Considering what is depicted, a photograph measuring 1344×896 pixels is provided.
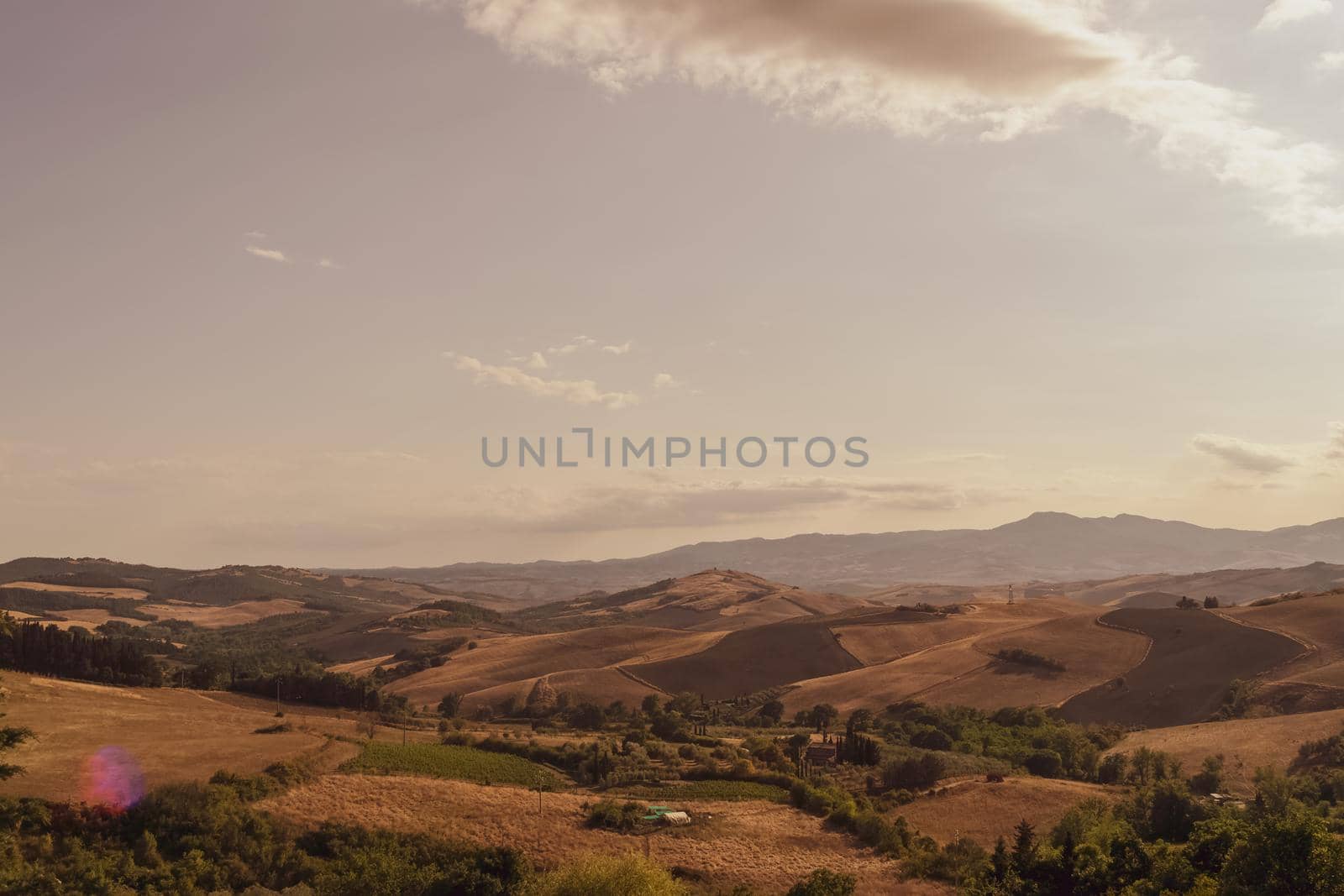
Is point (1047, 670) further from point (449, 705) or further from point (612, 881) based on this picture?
point (612, 881)

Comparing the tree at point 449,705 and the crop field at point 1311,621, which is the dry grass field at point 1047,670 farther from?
the tree at point 449,705

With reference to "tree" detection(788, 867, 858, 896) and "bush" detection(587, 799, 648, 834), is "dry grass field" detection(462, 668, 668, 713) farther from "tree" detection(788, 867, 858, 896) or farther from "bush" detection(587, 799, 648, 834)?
"tree" detection(788, 867, 858, 896)

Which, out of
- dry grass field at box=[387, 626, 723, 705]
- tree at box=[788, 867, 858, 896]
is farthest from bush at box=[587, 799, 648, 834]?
dry grass field at box=[387, 626, 723, 705]

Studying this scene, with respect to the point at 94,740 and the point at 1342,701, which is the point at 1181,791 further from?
the point at 94,740

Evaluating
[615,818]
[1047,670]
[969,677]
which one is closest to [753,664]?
[969,677]

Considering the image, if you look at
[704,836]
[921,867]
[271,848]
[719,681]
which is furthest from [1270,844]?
[719,681]

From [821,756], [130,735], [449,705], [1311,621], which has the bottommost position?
[449,705]

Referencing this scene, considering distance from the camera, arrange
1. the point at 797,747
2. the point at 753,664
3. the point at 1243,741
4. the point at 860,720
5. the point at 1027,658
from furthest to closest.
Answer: the point at 753,664, the point at 1027,658, the point at 860,720, the point at 797,747, the point at 1243,741
